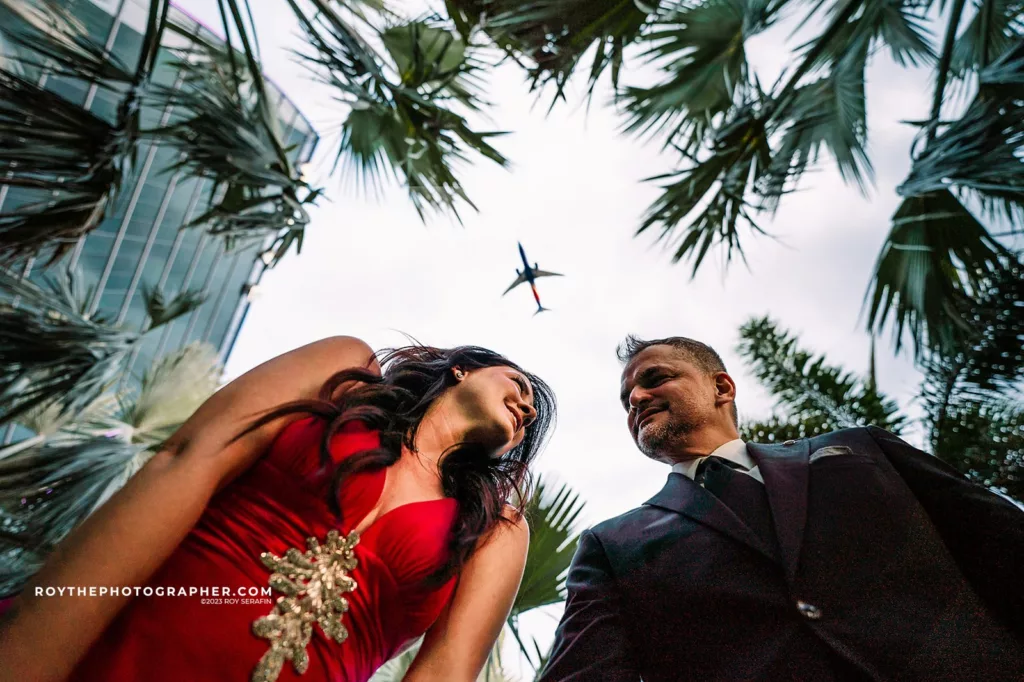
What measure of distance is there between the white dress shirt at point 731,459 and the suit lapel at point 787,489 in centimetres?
3

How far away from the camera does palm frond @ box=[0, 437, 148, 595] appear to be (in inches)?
83.9

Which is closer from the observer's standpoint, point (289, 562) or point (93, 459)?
point (289, 562)

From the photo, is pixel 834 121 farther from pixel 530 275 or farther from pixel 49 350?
pixel 49 350

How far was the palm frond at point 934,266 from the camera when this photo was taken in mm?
2895

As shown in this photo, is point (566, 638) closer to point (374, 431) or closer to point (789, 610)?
point (789, 610)

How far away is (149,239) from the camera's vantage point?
42.5ft

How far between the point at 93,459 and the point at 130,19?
42.0 ft

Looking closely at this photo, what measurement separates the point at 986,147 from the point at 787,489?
201cm

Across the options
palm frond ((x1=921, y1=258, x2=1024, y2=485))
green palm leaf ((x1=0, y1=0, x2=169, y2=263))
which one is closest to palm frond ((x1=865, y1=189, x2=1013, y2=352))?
palm frond ((x1=921, y1=258, x2=1024, y2=485))

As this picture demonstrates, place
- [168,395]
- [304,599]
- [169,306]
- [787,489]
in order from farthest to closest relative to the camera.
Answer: [168,395], [169,306], [787,489], [304,599]

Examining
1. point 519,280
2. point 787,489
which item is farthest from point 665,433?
point 519,280

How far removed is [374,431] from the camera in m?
1.45

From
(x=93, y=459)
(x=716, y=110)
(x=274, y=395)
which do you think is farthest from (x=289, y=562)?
(x=716, y=110)

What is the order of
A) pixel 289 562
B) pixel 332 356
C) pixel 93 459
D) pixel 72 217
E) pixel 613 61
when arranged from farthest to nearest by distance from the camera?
pixel 93 459, pixel 613 61, pixel 72 217, pixel 332 356, pixel 289 562
